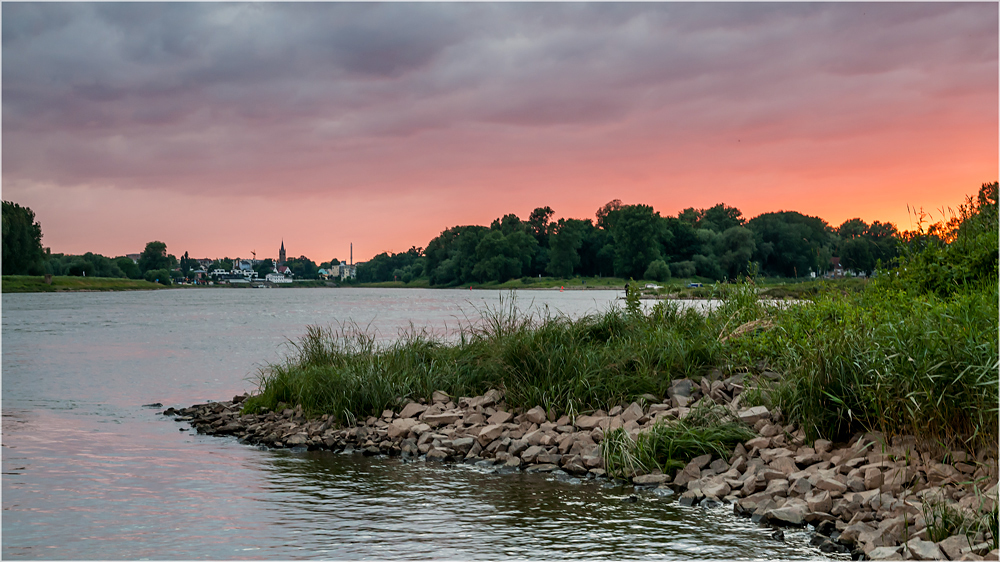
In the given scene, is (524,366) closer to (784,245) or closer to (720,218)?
(784,245)

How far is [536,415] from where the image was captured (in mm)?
10742

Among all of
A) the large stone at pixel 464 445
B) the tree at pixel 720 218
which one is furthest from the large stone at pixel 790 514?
the tree at pixel 720 218

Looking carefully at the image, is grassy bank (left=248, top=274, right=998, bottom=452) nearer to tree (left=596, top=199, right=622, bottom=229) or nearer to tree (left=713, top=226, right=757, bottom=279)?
tree (left=713, top=226, right=757, bottom=279)

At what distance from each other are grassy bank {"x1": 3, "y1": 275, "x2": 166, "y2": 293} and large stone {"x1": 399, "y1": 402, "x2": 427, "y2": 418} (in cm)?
11512

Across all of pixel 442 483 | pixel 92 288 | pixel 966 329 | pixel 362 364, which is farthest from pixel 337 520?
pixel 92 288

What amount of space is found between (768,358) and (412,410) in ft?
18.4

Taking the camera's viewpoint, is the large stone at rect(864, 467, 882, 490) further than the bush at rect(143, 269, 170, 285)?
No

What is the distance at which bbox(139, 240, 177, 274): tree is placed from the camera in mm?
189000

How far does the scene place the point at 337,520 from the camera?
7.63m

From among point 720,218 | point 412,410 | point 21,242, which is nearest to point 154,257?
point 21,242

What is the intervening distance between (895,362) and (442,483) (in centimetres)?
540

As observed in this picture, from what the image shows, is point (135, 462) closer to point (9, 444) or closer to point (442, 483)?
point (9, 444)

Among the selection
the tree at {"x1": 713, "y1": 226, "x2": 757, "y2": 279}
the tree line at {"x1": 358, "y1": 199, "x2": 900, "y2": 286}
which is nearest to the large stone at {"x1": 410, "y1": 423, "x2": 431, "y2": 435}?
the tree line at {"x1": 358, "y1": 199, "x2": 900, "y2": 286}

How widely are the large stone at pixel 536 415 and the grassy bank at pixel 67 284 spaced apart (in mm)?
117166
